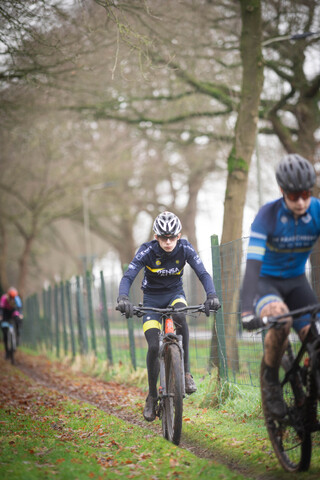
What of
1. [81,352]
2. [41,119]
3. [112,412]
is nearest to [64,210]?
[41,119]

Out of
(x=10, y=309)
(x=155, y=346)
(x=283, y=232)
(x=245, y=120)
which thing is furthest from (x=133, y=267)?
(x=10, y=309)

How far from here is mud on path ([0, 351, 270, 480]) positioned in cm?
646

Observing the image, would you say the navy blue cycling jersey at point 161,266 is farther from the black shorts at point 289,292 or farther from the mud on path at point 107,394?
the black shorts at point 289,292

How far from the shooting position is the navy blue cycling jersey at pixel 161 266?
22.6 ft

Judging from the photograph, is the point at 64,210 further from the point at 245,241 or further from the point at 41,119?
the point at 245,241

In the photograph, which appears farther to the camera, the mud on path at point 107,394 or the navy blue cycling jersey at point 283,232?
the mud on path at point 107,394

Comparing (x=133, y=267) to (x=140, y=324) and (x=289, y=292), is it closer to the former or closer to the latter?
(x=289, y=292)

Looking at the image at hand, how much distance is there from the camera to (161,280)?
280 inches

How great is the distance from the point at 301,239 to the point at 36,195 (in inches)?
1202

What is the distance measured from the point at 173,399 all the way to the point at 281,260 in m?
2.09

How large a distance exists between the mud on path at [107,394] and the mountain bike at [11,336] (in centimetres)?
141

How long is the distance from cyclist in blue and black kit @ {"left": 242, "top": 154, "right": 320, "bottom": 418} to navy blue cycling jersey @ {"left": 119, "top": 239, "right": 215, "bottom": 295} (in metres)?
1.88

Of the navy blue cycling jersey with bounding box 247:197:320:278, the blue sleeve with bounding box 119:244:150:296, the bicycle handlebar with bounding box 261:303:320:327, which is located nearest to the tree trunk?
the blue sleeve with bounding box 119:244:150:296

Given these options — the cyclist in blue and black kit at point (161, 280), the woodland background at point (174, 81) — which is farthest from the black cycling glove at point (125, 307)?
the woodland background at point (174, 81)
